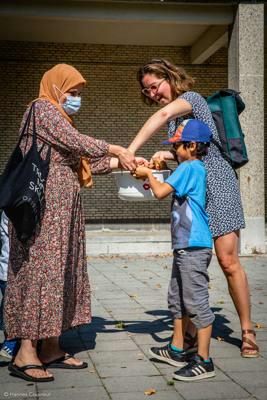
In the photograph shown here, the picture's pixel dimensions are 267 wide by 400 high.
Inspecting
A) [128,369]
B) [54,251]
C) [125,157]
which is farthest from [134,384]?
A: [125,157]

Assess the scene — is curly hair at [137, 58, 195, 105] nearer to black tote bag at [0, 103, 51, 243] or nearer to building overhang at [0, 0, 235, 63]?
black tote bag at [0, 103, 51, 243]

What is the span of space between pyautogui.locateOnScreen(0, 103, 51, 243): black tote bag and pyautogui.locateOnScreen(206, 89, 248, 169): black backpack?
1371 millimetres

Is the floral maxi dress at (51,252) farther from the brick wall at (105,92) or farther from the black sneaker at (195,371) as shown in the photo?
the brick wall at (105,92)

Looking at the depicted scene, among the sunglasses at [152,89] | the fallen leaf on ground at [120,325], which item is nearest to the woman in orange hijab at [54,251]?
the sunglasses at [152,89]

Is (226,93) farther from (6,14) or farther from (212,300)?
(6,14)

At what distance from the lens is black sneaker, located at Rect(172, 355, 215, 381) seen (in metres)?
4.49

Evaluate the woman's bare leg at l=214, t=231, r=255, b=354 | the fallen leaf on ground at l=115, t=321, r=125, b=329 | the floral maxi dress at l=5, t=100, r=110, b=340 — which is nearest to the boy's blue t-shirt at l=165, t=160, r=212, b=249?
the woman's bare leg at l=214, t=231, r=255, b=354

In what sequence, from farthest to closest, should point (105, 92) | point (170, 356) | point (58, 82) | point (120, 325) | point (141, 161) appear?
point (105, 92) < point (120, 325) < point (141, 161) < point (170, 356) < point (58, 82)

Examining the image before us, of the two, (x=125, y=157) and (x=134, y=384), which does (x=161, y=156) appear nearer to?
(x=125, y=157)

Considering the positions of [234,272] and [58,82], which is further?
[234,272]

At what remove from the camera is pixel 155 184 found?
467 centimetres

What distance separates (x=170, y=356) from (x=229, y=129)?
1713mm

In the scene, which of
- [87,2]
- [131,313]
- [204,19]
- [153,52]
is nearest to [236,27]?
[204,19]

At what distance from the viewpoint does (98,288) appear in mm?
9008
